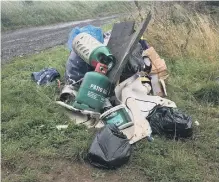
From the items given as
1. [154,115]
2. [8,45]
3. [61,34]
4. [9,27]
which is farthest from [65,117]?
[9,27]

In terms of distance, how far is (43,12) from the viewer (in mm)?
19250

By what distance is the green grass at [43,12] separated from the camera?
17.1 m

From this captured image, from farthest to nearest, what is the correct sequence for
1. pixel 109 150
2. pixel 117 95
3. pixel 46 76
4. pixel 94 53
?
1. pixel 46 76
2. pixel 94 53
3. pixel 117 95
4. pixel 109 150

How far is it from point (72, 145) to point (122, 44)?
2218 millimetres

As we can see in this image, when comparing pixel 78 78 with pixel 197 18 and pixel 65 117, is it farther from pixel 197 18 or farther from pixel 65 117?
pixel 197 18

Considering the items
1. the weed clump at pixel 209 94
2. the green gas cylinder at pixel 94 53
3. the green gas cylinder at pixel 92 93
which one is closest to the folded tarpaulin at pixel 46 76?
the green gas cylinder at pixel 94 53

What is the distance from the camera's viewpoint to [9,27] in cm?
1636

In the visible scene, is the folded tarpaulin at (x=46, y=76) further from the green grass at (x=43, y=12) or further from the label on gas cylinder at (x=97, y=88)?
the green grass at (x=43, y=12)

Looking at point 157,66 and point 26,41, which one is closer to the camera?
point 157,66

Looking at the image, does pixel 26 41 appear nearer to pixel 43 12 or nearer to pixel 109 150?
pixel 43 12

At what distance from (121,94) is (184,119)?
39.2 inches

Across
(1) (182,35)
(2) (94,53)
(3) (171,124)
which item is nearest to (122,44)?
(2) (94,53)

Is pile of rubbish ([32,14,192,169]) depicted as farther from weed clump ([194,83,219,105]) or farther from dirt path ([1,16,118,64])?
dirt path ([1,16,118,64])

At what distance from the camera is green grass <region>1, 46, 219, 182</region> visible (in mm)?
3793
